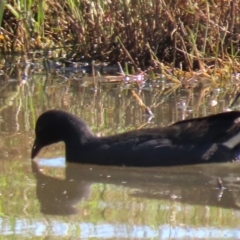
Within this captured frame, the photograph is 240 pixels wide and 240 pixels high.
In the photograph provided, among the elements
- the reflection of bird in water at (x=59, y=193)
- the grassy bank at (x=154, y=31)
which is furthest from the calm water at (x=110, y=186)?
the grassy bank at (x=154, y=31)

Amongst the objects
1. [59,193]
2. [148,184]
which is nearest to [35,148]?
[59,193]

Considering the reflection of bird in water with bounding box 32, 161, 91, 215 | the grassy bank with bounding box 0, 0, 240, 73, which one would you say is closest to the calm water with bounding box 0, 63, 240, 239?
the reflection of bird in water with bounding box 32, 161, 91, 215

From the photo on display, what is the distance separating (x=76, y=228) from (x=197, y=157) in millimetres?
1684

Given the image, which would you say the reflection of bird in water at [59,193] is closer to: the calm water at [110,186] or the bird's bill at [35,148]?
the calm water at [110,186]

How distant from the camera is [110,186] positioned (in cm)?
549

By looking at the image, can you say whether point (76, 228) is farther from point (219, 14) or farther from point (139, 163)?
point (219, 14)

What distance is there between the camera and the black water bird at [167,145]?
5.99 m

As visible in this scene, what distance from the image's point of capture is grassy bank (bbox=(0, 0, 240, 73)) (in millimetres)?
8859

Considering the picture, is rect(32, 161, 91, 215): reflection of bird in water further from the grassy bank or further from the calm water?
the grassy bank

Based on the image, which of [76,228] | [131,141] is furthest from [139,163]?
[76,228]

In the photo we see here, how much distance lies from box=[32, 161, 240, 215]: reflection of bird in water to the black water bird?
0.20ft

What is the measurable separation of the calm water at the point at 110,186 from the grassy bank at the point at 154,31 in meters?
0.75

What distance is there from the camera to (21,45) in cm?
1041

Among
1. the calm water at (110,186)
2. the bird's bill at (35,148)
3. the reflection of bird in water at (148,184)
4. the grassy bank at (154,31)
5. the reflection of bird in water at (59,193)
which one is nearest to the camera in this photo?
the calm water at (110,186)
